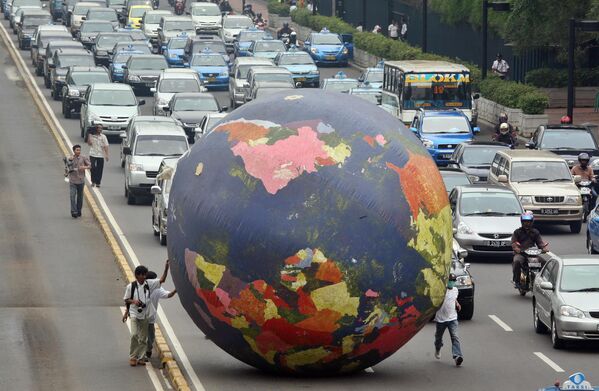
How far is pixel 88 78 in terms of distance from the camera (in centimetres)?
5634

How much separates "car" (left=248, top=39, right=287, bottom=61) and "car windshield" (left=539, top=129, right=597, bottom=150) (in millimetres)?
29633

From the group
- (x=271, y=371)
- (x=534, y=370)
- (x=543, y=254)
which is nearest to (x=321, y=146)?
(x=271, y=371)

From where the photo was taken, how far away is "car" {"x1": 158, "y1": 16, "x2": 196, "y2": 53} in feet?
253

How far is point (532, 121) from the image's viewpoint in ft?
173

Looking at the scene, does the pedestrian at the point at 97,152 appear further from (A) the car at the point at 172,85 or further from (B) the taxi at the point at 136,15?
(B) the taxi at the point at 136,15

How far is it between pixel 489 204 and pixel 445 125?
13003 mm

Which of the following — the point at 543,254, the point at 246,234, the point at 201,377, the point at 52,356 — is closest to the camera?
the point at 246,234

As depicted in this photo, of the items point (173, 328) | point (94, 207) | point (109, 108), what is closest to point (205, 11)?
point (109, 108)

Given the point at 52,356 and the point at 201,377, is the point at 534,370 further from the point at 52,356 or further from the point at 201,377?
the point at 52,356

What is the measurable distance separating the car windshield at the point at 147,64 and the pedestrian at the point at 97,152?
20.1 m

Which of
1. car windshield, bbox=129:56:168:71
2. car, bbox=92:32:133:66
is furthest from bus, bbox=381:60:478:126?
car, bbox=92:32:133:66

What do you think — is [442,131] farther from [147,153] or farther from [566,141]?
[147,153]

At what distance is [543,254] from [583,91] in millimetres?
30414

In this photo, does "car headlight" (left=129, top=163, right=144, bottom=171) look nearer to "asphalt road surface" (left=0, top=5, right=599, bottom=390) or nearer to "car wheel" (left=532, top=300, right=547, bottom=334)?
"asphalt road surface" (left=0, top=5, right=599, bottom=390)
